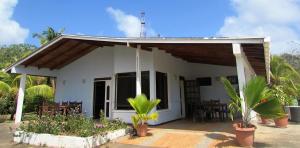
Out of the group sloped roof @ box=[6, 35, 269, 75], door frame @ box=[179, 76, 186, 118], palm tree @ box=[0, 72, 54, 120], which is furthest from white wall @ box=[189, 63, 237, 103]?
palm tree @ box=[0, 72, 54, 120]

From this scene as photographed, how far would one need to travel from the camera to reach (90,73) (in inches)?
540

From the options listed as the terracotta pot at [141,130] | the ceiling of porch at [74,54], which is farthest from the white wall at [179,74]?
the terracotta pot at [141,130]

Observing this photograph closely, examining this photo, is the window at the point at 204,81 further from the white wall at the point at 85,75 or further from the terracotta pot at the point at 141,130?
the terracotta pot at the point at 141,130

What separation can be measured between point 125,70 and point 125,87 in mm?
841

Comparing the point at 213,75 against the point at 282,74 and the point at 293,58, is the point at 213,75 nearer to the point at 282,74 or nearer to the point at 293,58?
the point at 282,74

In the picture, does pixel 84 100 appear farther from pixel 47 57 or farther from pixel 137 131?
pixel 137 131

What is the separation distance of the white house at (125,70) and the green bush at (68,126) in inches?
92.1

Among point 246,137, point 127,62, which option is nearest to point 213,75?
point 127,62

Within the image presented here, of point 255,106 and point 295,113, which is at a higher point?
point 255,106

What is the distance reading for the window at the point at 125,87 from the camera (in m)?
11.2

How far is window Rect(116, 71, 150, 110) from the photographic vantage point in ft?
36.6

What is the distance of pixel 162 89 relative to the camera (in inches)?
457

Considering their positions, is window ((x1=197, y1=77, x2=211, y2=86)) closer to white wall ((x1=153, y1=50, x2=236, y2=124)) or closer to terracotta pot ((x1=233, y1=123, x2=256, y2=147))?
white wall ((x1=153, y1=50, x2=236, y2=124))

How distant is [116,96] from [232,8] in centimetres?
700
